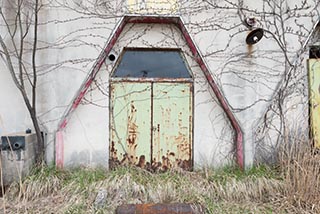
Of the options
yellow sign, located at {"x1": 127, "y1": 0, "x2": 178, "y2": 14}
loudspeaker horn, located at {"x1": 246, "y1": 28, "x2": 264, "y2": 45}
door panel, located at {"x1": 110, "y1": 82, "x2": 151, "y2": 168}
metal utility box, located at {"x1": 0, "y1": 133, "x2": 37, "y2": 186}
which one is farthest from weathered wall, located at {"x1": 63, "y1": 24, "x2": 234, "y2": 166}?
loudspeaker horn, located at {"x1": 246, "y1": 28, "x2": 264, "y2": 45}

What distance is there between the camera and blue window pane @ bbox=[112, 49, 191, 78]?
4.81m

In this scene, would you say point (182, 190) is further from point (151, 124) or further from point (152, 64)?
point (152, 64)

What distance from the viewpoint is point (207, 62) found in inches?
189

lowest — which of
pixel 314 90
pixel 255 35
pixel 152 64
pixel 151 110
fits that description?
pixel 151 110

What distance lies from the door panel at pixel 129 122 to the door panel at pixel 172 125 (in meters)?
0.14

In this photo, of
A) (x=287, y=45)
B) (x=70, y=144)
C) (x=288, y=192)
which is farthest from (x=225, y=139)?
(x=70, y=144)

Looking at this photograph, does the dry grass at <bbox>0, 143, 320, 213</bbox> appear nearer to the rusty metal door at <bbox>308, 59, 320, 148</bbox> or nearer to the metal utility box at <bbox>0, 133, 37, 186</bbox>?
the metal utility box at <bbox>0, 133, 37, 186</bbox>

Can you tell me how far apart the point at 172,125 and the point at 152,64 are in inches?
40.9

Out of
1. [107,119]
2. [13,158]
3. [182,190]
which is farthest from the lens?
[107,119]

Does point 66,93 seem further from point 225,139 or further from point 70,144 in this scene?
point 225,139

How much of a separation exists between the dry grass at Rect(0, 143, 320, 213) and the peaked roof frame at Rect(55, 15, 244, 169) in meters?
0.57

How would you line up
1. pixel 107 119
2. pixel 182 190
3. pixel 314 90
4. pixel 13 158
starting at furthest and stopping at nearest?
pixel 314 90 → pixel 107 119 → pixel 13 158 → pixel 182 190

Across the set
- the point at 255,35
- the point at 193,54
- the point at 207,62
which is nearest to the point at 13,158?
the point at 193,54

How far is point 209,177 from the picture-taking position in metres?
4.34
